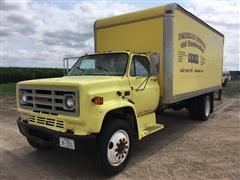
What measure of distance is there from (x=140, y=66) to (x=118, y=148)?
202cm

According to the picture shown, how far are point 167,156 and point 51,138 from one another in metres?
2.54

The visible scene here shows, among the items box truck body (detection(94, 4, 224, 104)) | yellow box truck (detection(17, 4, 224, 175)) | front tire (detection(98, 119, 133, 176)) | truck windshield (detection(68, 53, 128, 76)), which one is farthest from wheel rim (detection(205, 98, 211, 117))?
front tire (detection(98, 119, 133, 176))

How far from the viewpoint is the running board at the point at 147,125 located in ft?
20.7

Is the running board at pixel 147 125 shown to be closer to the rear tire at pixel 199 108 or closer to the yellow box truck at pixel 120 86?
the yellow box truck at pixel 120 86

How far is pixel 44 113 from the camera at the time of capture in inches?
216

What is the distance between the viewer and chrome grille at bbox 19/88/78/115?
5039 millimetres

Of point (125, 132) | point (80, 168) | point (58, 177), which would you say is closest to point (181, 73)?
point (125, 132)

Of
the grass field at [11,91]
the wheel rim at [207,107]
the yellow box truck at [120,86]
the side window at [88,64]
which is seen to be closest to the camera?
the yellow box truck at [120,86]

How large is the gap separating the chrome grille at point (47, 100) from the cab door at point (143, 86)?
4.98 ft

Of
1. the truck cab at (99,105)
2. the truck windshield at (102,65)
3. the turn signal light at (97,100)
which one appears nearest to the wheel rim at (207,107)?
the truck cab at (99,105)

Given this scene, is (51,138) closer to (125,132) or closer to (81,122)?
(81,122)

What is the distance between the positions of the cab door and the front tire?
845 millimetres

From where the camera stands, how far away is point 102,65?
21.4ft

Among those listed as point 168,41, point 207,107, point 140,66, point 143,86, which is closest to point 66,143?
point 143,86
